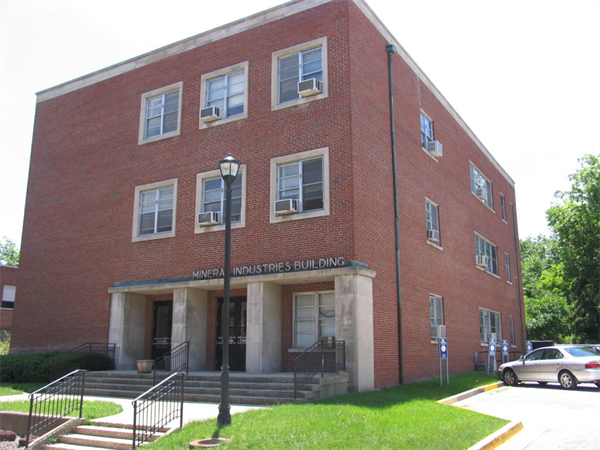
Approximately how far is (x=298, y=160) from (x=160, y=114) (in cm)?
662

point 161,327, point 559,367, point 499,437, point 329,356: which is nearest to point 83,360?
point 161,327

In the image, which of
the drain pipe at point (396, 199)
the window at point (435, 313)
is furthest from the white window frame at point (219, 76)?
the window at point (435, 313)

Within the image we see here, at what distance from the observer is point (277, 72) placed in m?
18.3

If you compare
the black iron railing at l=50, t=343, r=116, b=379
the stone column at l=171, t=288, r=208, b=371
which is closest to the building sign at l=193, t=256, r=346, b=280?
the stone column at l=171, t=288, r=208, b=371

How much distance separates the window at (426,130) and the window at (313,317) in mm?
8344

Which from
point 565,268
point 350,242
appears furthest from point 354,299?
point 565,268

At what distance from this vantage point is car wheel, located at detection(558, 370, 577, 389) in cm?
1825

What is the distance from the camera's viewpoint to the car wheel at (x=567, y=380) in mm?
18255

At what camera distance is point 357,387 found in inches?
567

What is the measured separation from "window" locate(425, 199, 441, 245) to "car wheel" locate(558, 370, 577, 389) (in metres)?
6.08

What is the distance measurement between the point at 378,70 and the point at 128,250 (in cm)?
1044

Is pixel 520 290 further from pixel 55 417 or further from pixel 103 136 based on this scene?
pixel 55 417

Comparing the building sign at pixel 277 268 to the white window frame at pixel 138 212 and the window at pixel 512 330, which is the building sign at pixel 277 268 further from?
the window at pixel 512 330

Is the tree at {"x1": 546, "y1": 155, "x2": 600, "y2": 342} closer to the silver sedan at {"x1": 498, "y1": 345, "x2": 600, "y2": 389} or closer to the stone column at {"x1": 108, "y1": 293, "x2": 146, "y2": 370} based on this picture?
the silver sedan at {"x1": 498, "y1": 345, "x2": 600, "y2": 389}
